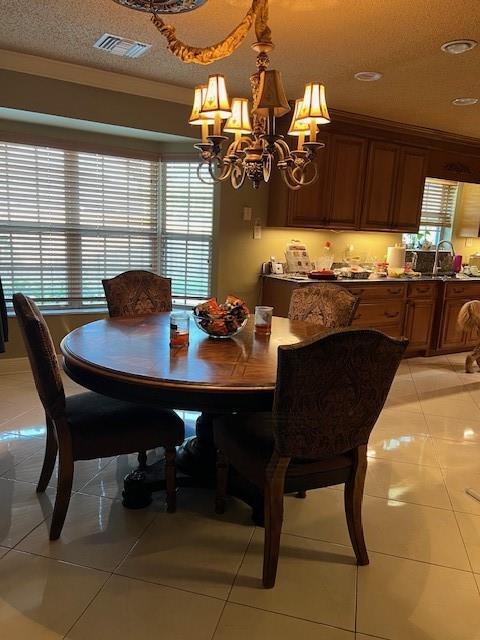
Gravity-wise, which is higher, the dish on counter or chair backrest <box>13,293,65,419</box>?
the dish on counter

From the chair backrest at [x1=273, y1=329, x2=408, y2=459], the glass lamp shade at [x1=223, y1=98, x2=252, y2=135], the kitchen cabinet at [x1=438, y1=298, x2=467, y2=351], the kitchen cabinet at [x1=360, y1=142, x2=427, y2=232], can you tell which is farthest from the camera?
the kitchen cabinet at [x1=438, y1=298, x2=467, y2=351]

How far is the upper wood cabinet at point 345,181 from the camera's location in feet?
15.1

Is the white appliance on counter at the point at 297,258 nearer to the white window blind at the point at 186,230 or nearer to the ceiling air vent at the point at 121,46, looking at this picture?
the white window blind at the point at 186,230

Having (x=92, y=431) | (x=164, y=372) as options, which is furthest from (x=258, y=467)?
(x=92, y=431)

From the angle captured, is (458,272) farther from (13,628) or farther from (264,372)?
(13,628)

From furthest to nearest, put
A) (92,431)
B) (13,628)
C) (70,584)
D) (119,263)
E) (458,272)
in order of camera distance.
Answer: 1. (458,272)
2. (119,263)
3. (92,431)
4. (70,584)
5. (13,628)

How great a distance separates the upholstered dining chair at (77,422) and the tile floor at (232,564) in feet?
0.78

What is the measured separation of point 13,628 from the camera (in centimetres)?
152

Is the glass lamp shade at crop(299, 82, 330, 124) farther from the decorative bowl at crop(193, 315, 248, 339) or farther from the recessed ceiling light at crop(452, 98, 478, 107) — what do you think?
the recessed ceiling light at crop(452, 98, 478, 107)

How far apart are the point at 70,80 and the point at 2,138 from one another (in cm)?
77

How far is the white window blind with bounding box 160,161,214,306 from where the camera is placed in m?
4.51

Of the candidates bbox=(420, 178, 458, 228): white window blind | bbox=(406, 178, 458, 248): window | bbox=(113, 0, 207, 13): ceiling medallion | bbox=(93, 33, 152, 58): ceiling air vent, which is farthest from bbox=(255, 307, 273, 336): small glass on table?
bbox=(420, 178, 458, 228): white window blind

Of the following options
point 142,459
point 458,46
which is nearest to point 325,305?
point 142,459

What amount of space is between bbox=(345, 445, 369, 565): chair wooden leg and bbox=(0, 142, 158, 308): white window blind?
3.30 m
